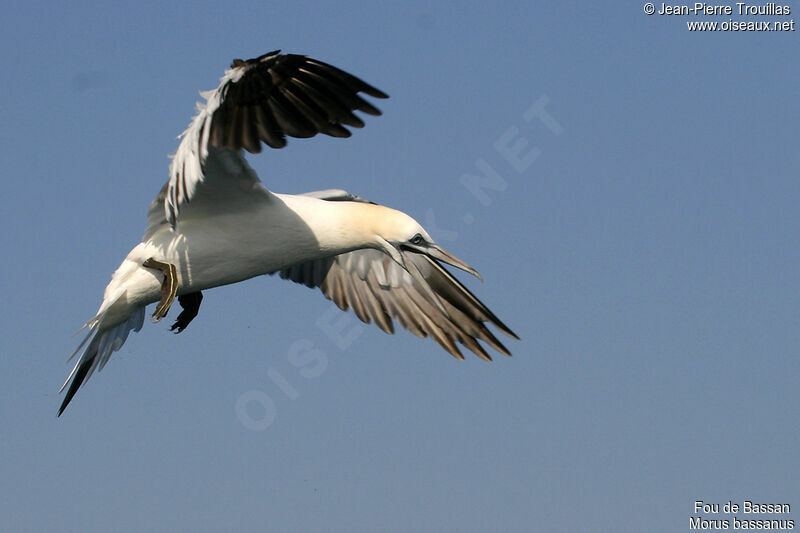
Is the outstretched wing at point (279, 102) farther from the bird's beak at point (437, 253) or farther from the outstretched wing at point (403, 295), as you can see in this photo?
the outstretched wing at point (403, 295)

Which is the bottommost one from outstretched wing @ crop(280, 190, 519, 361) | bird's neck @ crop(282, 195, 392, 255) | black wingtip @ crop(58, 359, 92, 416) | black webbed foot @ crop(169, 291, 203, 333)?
black wingtip @ crop(58, 359, 92, 416)

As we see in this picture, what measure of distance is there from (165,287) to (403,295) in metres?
3.57

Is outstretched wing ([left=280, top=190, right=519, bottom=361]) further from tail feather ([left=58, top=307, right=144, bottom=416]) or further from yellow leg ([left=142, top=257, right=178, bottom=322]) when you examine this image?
yellow leg ([left=142, top=257, right=178, bottom=322])

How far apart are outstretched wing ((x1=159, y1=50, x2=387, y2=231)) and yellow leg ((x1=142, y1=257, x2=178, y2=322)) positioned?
2.06 meters

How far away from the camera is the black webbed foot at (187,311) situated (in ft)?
38.0

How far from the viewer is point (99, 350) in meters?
A: 11.1

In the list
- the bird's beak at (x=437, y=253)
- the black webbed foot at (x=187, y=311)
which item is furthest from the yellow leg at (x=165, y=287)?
the bird's beak at (x=437, y=253)

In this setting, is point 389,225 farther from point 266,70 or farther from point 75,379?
point 75,379

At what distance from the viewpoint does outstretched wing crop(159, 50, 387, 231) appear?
7.97 meters

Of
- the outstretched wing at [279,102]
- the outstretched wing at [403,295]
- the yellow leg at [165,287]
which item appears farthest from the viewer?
the outstretched wing at [403,295]

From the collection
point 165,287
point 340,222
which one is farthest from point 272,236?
point 165,287

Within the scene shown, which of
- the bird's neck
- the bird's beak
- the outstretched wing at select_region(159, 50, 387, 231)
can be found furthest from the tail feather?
the outstretched wing at select_region(159, 50, 387, 231)

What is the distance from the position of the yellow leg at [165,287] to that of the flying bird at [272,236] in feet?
0.04

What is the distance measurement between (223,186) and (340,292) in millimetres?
3407
